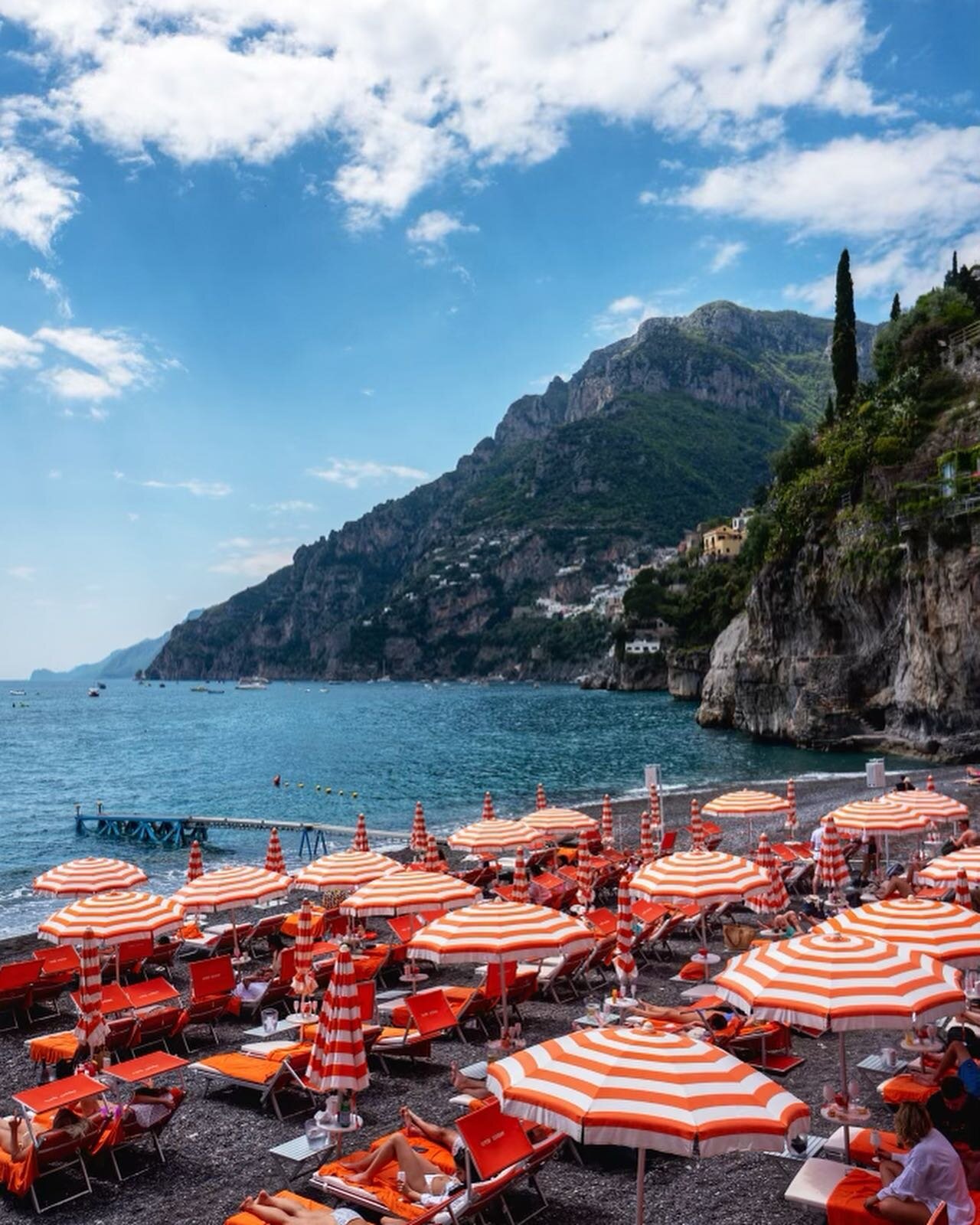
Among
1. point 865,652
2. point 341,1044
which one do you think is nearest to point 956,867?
point 341,1044

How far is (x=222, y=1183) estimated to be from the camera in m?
7.97

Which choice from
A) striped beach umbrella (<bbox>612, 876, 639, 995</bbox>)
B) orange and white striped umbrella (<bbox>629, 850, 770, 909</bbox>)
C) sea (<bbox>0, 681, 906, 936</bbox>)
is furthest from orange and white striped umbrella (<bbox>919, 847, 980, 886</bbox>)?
sea (<bbox>0, 681, 906, 936</bbox>)

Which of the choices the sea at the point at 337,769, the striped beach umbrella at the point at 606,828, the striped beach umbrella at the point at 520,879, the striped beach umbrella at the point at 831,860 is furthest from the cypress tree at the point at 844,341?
the striped beach umbrella at the point at 520,879

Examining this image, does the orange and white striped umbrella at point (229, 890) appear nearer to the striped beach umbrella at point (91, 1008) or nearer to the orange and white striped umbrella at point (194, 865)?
the striped beach umbrella at point (91, 1008)

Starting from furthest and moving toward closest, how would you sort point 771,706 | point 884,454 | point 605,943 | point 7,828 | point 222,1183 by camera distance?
point 771,706 → point 884,454 → point 7,828 → point 605,943 → point 222,1183

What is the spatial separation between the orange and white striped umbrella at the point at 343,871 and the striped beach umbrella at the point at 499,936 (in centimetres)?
518

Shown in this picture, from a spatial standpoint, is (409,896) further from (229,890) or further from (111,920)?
(111,920)

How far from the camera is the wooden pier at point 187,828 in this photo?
34875mm

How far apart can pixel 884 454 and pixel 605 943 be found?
47.0 m

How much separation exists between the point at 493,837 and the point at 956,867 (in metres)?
8.57

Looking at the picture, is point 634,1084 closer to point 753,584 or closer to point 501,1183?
point 501,1183

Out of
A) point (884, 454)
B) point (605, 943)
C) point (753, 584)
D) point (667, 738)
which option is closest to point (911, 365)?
point (884, 454)

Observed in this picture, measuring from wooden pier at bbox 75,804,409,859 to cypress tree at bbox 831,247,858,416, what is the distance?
4957 cm

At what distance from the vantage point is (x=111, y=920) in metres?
12.6
